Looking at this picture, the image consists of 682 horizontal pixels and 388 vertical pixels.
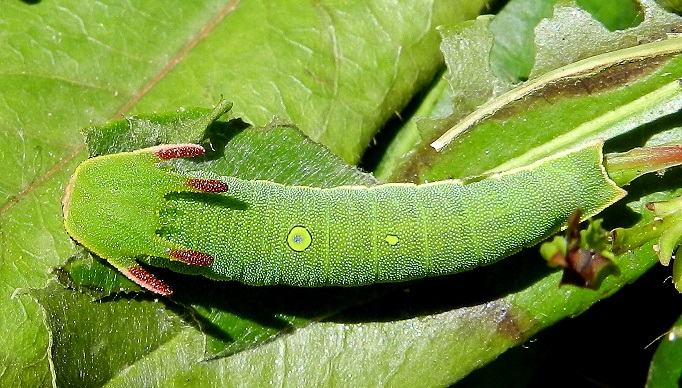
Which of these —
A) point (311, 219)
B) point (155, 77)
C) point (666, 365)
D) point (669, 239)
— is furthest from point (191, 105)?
point (666, 365)

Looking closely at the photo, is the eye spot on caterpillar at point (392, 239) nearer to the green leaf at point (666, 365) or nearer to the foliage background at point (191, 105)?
the foliage background at point (191, 105)

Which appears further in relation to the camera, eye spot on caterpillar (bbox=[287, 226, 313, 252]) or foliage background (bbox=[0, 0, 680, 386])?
foliage background (bbox=[0, 0, 680, 386])

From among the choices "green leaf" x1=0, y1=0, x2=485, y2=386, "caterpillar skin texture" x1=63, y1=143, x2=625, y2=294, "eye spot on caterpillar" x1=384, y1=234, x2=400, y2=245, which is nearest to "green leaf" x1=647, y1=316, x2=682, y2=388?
"caterpillar skin texture" x1=63, y1=143, x2=625, y2=294

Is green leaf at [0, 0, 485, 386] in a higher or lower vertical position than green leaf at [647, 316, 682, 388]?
higher

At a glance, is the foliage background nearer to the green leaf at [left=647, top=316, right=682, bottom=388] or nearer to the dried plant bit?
the green leaf at [left=647, top=316, right=682, bottom=388]

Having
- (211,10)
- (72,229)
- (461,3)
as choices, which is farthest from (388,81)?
(72,229)

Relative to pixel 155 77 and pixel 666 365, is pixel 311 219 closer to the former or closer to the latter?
pixel 155 77

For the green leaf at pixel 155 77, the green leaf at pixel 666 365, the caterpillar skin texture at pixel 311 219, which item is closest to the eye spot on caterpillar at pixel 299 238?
the caterpillar skin texture at pixel 311 219

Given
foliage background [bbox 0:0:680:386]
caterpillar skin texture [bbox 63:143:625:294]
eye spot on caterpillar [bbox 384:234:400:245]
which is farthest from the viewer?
foliage background [bbox 0:0:680:386]
